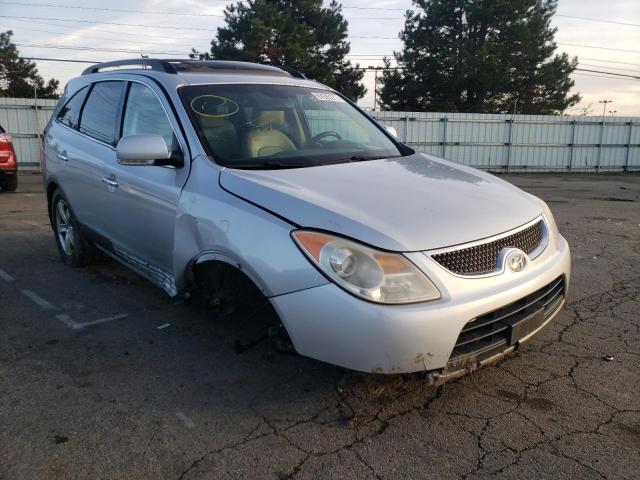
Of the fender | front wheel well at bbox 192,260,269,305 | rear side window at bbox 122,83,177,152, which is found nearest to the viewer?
the fender

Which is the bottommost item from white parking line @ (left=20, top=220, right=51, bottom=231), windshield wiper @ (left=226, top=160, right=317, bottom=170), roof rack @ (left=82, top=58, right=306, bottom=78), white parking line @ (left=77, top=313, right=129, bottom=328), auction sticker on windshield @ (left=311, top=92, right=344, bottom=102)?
white parking line @ (left=20, top=220, right=51, bottom=231)

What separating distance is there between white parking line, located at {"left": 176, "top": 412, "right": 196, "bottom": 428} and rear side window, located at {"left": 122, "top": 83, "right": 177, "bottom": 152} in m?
1.55

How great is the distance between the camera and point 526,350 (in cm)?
345

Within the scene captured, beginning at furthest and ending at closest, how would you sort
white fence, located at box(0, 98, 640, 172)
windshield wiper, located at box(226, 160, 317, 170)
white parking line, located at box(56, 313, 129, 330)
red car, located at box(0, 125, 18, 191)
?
white fence, located at box(0, 98, 640, 172) → red car, located at box(0, 125, 18, 191) → white parking line, located at box(56, 313, 129, 330) → windshield wiper, located at box(226, 160, 317, 170)

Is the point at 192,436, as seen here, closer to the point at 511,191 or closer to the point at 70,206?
the point at 511,191

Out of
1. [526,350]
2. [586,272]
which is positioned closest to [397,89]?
[586,272]

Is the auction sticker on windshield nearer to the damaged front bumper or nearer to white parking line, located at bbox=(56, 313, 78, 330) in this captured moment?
the damaged front bumper

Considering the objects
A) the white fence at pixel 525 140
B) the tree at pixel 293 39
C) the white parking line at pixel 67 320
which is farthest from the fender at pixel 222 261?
the tree at pixel 293 39

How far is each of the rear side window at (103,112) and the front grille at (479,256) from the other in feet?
9.11

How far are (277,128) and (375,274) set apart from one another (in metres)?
1.65

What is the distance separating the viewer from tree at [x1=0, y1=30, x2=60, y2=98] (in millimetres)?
42000

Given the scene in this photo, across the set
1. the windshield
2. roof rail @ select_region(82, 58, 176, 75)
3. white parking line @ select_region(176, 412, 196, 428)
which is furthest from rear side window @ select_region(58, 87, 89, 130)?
white parking line @ select_region(176, 412, 196, 428)

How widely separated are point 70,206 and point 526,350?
390 cm

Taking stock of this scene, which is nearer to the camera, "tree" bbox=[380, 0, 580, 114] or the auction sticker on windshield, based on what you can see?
the auction sticker on windshield
